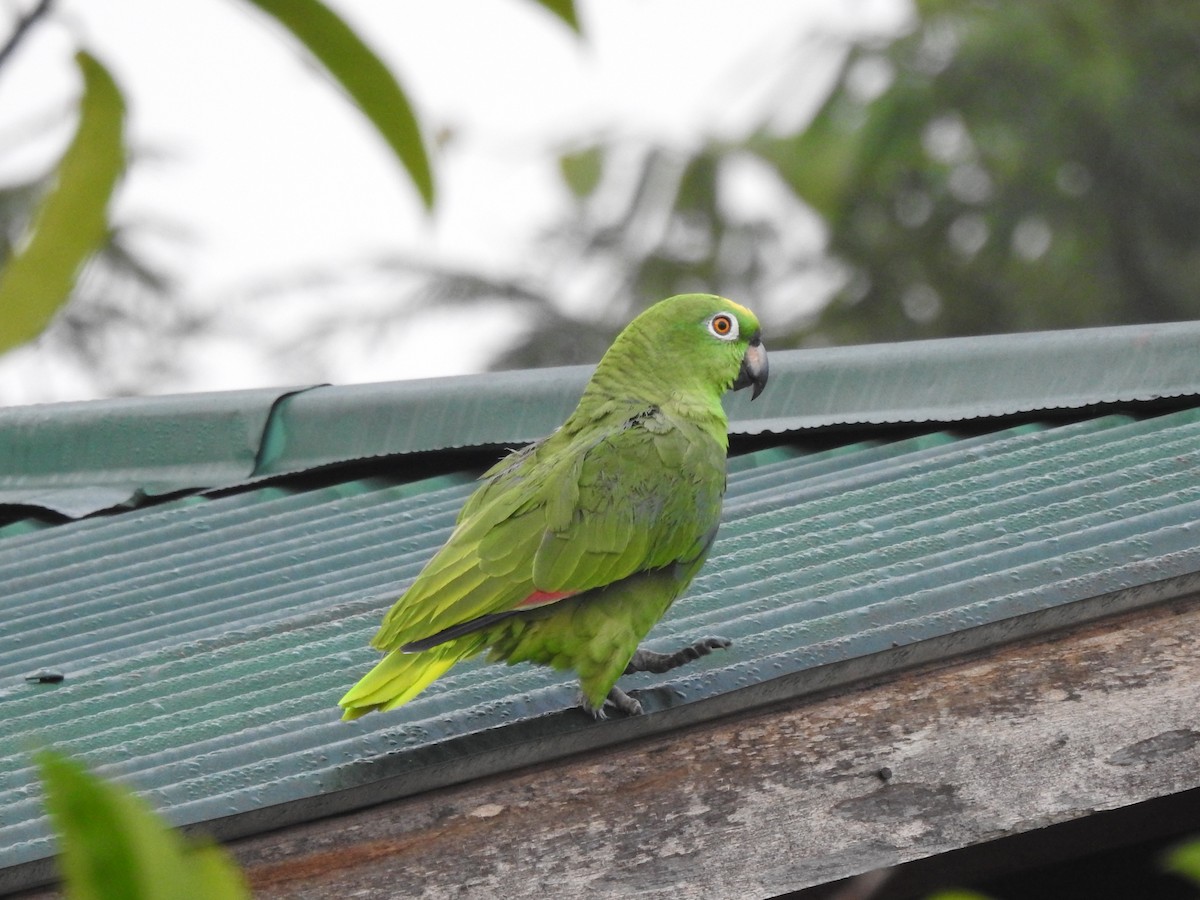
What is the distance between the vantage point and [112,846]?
2.01 ft

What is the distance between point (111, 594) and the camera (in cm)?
345

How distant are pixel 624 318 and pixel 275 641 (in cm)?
838

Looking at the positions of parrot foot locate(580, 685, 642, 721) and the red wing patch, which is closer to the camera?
parrot foot locate(580, 685, 642, 721)

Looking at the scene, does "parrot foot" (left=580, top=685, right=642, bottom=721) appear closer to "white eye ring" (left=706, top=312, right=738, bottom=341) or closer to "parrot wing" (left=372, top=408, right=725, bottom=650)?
"parrot wing" (left=372, top=408, right=725, bottom=650)

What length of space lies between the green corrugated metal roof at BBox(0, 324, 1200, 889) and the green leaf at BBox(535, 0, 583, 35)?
1424 mm

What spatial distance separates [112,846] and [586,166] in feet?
35.3

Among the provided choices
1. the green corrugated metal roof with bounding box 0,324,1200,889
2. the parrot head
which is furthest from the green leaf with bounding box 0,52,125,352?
the parrot head

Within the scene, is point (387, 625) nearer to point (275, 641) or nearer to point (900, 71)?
point (275, 641)

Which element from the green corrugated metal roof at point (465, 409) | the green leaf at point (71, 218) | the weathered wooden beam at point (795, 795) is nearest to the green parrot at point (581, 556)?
the weathered wooden beam at point (795, 795)

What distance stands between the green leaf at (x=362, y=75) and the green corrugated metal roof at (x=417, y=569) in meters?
1.31

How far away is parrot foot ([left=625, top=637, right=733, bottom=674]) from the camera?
2.34 meters

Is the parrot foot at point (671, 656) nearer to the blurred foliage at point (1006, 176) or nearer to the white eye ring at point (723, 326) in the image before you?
the white eye ring at point (723, 326)

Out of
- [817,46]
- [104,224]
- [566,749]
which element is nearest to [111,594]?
[566,749]

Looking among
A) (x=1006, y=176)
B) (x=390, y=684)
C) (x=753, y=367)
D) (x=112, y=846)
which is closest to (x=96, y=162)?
(x=112, y=846)
